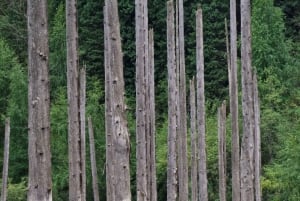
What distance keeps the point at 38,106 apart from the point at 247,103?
17.9 feet

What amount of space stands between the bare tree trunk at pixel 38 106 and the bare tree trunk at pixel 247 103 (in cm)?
524

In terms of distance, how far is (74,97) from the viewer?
950 cm

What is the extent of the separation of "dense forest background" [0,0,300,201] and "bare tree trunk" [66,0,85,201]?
14027 millimetres

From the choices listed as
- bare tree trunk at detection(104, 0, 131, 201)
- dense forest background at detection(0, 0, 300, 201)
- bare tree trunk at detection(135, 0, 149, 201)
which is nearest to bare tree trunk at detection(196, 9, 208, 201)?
bare tree trunk at detection(135, 0, 149, 201)

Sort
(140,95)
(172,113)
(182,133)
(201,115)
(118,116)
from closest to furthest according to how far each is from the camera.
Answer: (118,116) → (140,95) → (172,113) → (201,115) → (182,133)

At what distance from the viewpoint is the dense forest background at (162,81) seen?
26297 mm

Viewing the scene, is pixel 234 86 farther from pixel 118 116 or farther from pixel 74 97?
pixel 118 116

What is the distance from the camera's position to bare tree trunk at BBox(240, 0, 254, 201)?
11289 millimetres

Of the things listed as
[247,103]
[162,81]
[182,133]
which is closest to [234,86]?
[247,103]

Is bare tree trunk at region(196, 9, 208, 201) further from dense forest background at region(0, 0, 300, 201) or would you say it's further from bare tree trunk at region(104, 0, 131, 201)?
dense forest background at region(0, 0, 300, 201)

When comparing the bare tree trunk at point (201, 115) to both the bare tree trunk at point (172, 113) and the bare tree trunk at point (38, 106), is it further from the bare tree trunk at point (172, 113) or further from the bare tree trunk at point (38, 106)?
the bare tree trunk at point (38, 106)

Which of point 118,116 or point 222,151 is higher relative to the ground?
point 118,116

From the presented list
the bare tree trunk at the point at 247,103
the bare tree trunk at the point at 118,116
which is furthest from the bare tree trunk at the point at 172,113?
the bare tree trunk at the point at 118,116

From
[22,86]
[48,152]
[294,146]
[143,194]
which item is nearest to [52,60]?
[22,86]
